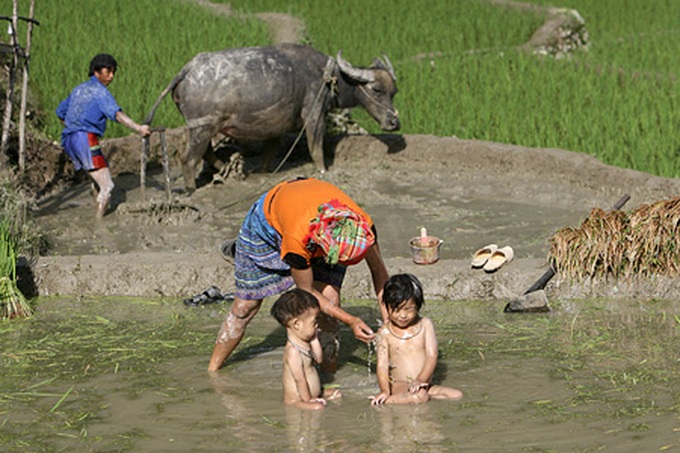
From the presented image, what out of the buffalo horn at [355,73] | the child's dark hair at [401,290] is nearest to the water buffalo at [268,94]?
the buffalo horn at [355,73]

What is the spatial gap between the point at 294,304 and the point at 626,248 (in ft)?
8.77

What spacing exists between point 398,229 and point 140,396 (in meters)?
3.69

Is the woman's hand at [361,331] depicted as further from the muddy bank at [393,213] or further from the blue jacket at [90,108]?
the blue jacket at [90,108]

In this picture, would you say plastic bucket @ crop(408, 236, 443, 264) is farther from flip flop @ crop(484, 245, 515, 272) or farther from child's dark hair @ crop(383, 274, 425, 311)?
child's dark hair @ crop(383, 274, 425, 311)

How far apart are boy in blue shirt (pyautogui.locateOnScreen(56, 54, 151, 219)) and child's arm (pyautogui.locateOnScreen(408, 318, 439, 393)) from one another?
4.46 m

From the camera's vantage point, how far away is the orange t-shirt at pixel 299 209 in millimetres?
5055

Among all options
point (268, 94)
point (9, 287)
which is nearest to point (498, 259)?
point (9, 287)

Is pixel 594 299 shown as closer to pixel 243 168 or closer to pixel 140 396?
pixel 140 396

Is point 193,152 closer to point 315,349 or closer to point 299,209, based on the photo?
point 315,349

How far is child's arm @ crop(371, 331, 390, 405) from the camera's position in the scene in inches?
214

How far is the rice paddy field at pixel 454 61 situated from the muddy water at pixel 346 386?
3.96 metres

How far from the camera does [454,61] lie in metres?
13.5

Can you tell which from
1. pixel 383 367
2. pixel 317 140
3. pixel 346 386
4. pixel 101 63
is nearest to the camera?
pixel 383 367

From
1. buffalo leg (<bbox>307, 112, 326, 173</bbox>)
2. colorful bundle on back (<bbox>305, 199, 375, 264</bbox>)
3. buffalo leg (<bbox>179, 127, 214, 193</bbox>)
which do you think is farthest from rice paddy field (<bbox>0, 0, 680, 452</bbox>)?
buffalo leg (<bbox>307, 112, 326, 173</bbox>)
